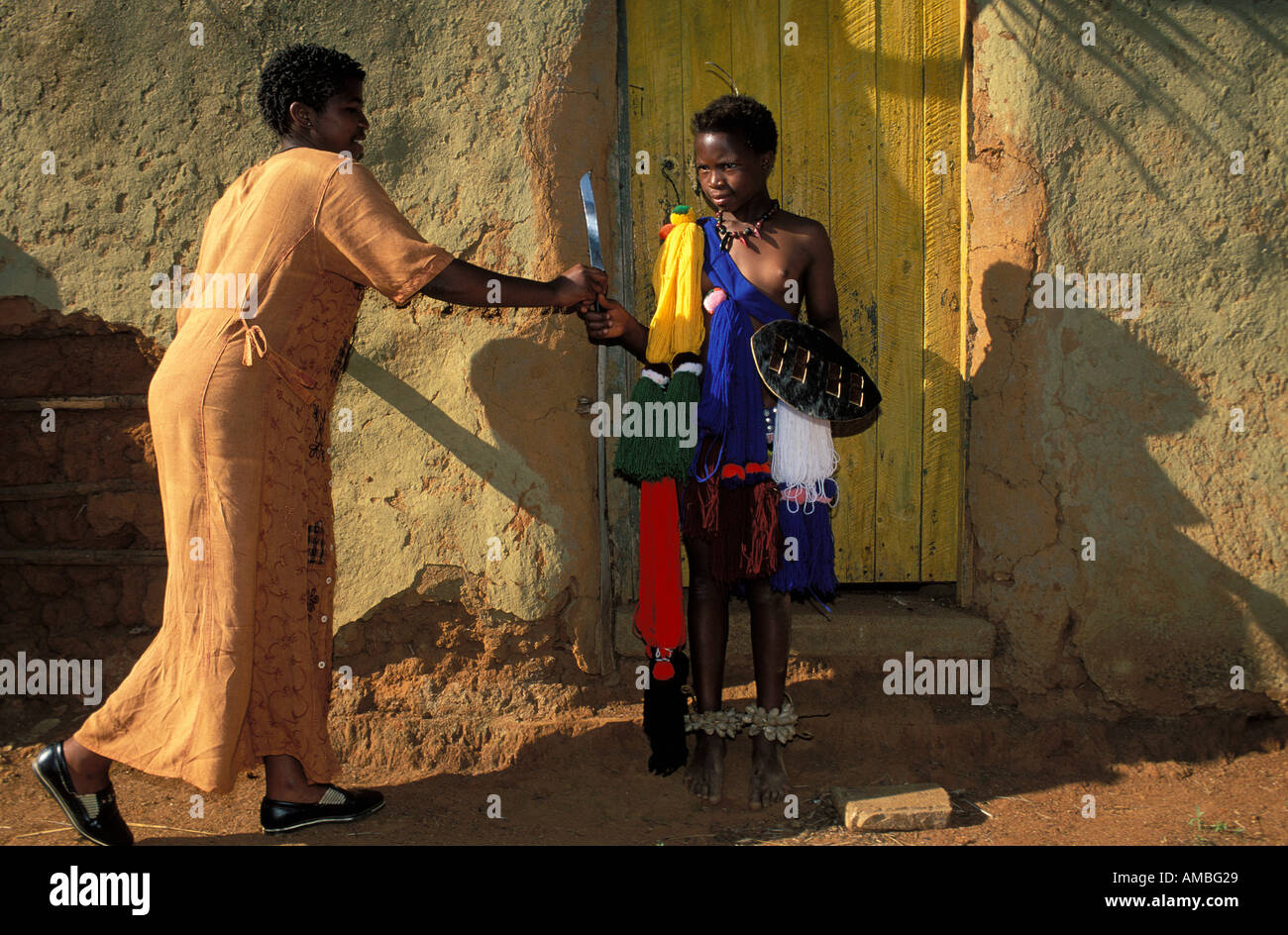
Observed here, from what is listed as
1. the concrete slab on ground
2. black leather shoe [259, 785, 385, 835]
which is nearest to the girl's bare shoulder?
the concrete slab on ground

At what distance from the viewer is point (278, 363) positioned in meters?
2.80

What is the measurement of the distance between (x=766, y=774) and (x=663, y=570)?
71cm

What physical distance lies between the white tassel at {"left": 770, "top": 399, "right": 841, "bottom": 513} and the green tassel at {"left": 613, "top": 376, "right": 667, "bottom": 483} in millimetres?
370

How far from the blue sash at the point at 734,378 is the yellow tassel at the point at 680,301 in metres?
0.08

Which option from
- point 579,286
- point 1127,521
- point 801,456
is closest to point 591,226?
point 579,286

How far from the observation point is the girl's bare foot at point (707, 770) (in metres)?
3.20

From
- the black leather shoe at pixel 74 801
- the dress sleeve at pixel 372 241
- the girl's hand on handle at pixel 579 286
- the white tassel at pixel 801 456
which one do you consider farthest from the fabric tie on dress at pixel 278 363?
the white tassel at pixel 801 456

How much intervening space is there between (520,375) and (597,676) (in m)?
1.09

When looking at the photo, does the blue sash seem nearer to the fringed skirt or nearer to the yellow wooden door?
the fringed skirt

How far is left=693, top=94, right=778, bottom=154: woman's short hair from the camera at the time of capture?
3.13 meters

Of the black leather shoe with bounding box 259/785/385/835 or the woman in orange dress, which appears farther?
the black leather shoe with bounding box 259/785/385/835

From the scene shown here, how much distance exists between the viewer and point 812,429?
10.4 feet

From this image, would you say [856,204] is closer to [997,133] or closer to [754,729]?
[997,133]

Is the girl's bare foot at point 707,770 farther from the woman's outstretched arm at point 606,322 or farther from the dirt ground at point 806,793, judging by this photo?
the woman's outstretched arm at point 606,322
